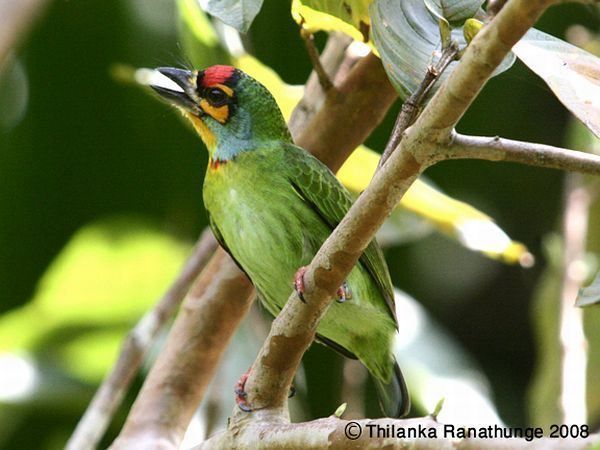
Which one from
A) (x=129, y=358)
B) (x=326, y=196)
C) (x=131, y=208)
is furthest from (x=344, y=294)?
(x=131, y=208)

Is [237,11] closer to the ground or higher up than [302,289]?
higher up

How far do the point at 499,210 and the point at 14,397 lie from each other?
230 cm

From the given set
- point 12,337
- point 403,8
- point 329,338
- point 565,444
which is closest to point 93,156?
point 12,337

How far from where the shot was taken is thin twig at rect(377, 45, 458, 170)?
1766mm

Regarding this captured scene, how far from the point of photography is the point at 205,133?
9.02 feet

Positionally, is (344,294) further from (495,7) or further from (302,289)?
(495,7)

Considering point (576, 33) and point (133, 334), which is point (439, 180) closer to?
point (576, 33)

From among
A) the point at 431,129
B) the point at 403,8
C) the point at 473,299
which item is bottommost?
the point at 431,129

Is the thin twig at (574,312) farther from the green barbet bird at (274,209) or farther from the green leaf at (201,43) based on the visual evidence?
the green leaf at (201,43)

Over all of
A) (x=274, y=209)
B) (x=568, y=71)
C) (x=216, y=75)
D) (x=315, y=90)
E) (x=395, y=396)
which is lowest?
(x=395, y=396)

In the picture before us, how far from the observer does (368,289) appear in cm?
255

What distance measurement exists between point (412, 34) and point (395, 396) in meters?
1.15

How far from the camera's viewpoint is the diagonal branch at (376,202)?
1360mm

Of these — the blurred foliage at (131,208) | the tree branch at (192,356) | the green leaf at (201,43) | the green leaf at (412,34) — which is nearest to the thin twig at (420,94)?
the green leaf at (412,34)
